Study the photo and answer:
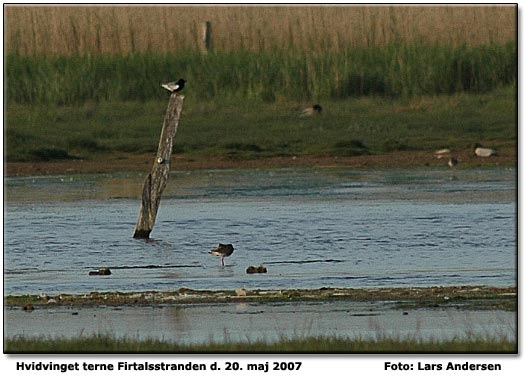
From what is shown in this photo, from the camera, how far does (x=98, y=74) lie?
25.9 metres

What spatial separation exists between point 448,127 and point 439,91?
180cm

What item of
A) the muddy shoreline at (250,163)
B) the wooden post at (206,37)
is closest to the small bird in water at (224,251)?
the muddy shoreline at (250,163)

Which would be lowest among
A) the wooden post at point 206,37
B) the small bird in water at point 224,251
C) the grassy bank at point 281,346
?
the grassy bank at point 281,346

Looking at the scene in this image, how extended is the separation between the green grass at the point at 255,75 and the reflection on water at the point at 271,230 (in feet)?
12.1

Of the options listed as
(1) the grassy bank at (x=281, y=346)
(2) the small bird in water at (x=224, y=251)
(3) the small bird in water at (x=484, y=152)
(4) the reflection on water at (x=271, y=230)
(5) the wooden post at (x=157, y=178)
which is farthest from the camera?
(3) the small bird in water at (x=484, y=152)

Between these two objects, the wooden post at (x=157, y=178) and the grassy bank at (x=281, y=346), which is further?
the wooden post at (x=157, y=178)

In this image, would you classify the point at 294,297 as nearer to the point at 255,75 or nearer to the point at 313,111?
the point at 313,111

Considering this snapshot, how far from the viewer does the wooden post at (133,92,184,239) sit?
14.6 meters

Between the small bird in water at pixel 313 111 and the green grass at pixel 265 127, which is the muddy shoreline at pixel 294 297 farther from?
the small bird in water at pixel 313 111

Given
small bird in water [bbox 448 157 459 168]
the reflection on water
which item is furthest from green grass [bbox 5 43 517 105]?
the reflection on water

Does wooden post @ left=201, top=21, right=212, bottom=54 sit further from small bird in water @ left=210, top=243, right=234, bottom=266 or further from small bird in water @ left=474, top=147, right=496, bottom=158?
small bird in water @ left=210, top=243, right=234, bottom=266

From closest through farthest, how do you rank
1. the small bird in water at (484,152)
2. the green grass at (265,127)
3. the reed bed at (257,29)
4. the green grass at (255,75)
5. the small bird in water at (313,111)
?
the small bird in water at (484,152), the green grass at (265,127), the reed bed at (257,29), the small bird in water at (313,111), the green grass at (255,75)

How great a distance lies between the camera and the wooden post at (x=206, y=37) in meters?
25.5

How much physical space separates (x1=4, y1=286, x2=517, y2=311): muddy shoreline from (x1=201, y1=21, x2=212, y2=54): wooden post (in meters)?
14.1
